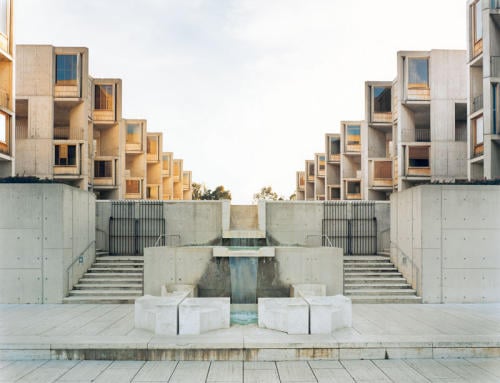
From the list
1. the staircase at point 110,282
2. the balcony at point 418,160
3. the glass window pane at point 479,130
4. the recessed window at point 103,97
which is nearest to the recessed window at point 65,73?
the recessed window at point 103,97

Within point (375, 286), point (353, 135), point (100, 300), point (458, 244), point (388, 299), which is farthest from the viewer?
point (353, 135)

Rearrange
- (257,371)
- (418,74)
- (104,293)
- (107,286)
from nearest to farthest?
(257,371), (104,293), (107,286), (418,74)

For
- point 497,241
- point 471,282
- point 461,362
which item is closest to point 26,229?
point 461,362

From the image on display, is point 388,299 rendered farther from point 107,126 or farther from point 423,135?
point 107,126

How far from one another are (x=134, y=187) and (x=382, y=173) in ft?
74.0

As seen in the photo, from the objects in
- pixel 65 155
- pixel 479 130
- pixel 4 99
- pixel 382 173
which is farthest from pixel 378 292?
pixel 65 155

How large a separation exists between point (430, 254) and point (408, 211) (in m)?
2.10

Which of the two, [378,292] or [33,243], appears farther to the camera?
[378,292]

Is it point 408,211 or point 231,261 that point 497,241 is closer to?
point 408,211

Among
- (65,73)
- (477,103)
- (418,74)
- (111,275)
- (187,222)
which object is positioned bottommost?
(111,275)

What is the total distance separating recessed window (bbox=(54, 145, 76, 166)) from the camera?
30.5 meters

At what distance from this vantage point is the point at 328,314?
413 inches

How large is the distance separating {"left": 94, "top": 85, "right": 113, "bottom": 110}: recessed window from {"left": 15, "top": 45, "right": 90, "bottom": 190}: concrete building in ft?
11.1

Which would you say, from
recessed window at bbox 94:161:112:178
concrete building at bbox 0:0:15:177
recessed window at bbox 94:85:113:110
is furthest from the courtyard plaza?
recessed window at bbox 94:85:113:110
